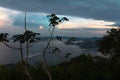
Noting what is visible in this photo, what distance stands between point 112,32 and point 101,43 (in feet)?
8.00

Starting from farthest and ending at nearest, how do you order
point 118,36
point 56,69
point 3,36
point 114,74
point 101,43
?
point 101,43 < point 118,36 < point 56,69 < point 114,74 < point 3,36

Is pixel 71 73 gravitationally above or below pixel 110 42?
below

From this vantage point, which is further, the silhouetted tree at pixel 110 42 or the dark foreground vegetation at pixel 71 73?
the silhouetted tree at pixel 110 42

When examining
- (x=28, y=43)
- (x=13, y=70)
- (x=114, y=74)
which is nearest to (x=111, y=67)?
(x=114, y=74)

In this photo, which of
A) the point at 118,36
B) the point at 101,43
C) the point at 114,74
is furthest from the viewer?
the point at 101,43

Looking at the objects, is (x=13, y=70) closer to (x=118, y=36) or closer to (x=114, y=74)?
(x=114, y=74)

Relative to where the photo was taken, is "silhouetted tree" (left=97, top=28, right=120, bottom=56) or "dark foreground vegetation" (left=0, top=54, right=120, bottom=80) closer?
"dark foreground vegetation" (left=0, top=54, right=120, bottom=80)

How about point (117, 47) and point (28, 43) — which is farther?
point (117, 47)

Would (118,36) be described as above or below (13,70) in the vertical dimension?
above

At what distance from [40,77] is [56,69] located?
204 cm

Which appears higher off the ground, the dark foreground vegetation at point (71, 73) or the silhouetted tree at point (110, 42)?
the silhouetted tree at point (110, 42)

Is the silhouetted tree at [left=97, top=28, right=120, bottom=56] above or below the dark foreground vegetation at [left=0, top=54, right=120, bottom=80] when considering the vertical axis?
above

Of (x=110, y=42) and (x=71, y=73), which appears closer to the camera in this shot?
(x=71, y=73)

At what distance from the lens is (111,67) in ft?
108
